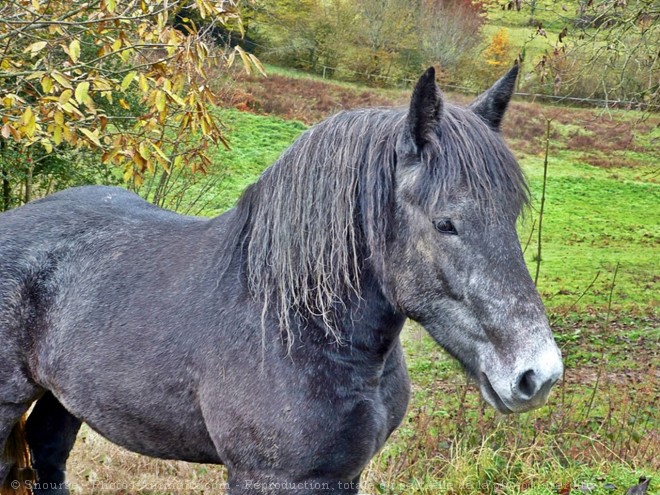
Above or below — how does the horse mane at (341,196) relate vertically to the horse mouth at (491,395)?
above

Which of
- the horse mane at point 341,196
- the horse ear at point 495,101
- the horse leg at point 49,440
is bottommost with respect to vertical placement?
the horse leg at point 49,440

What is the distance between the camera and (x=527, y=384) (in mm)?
2168

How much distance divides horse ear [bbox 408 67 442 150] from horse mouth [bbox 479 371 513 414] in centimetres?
83

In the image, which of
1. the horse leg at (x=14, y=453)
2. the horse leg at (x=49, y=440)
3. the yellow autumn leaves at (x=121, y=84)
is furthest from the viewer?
the horse leg at (x=49, y=440)

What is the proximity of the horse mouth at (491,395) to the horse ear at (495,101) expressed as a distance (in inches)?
38.2

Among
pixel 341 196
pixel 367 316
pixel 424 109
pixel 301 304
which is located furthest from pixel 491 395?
pixel 424 109

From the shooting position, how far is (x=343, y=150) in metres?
2.55

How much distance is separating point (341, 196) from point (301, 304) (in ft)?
1.43

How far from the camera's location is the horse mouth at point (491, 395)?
2.28 metres

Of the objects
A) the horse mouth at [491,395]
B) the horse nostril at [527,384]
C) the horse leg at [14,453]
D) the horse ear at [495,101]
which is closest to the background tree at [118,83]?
the horse leg at [14,453]

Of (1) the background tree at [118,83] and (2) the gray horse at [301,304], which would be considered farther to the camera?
(1) the background tree at [118,83]

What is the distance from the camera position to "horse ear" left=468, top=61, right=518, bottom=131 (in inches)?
103

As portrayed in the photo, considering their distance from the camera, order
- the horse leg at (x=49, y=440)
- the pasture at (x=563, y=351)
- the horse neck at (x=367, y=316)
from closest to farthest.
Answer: the horse neck at (x=367, y=316) < the horse leg at (x=49, y=440) < the pasture at (x=563, y=351)

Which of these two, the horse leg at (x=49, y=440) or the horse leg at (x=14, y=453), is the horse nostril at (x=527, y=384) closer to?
the horse leg at (x=14, y=453)
